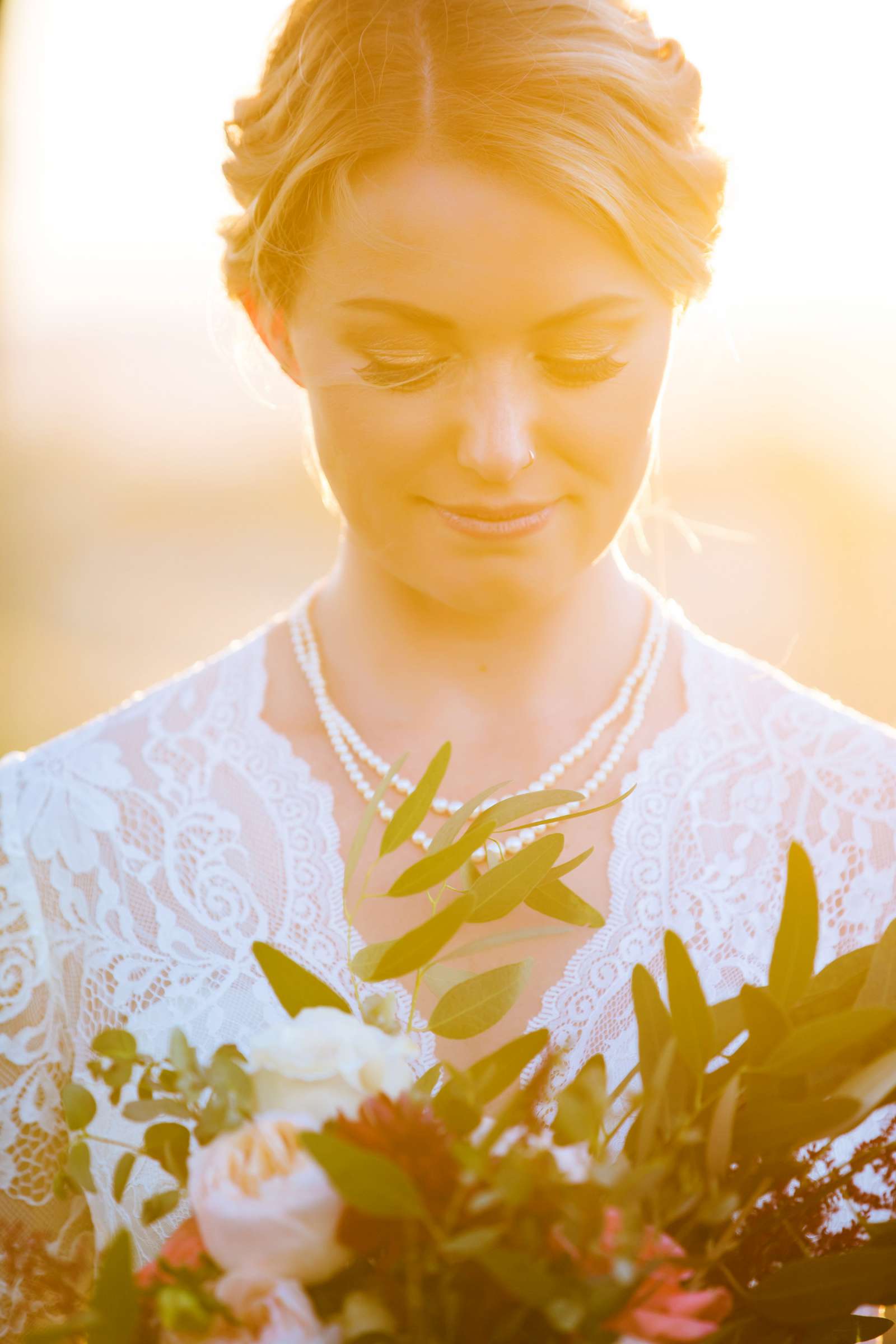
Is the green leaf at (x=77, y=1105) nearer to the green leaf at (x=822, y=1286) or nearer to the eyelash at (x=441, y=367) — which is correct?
the green leaf at (x=822, y=1286)

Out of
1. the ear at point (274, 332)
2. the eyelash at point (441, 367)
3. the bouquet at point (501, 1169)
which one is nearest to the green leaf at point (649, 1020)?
the bouquet at point (501, 1169)

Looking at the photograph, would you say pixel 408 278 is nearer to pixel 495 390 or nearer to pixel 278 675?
pixel 495 390

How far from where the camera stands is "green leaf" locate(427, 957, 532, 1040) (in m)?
0.93

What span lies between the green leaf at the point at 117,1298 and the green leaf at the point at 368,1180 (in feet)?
0.43

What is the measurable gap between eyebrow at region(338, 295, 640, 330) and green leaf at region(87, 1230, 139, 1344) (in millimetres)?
1003

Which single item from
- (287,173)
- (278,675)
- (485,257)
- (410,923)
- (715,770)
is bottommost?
(410,923)

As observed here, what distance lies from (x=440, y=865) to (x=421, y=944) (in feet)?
0.23

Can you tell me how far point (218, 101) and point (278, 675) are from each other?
0.94 m

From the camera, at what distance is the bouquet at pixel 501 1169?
0.67 m

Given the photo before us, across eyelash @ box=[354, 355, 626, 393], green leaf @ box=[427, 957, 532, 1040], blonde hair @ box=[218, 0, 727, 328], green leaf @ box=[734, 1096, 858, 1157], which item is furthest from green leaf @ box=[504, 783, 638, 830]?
blonde hair @ box=[218, 0, 727, 328]

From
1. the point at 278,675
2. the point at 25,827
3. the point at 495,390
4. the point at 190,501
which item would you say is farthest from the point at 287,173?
the point at 190,501

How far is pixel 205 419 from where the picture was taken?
21.4 ft

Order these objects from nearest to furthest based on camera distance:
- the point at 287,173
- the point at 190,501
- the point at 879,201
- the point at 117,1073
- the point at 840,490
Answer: the point at 117,1073 < the point at 287,173 < the point at 879,201 < the point at 840,490 < the point at 190,501

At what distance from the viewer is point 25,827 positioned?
1787 mm
